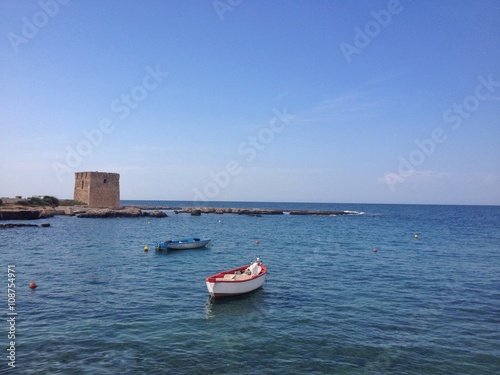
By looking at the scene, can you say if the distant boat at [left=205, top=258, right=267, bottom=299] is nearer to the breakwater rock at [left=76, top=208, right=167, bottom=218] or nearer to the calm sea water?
the calm sea water

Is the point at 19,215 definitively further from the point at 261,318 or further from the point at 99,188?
the point at 261,318

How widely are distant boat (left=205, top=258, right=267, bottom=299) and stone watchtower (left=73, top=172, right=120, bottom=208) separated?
72009 millimetres

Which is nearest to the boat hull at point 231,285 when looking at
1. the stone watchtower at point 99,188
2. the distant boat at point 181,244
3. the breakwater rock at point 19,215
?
the distant boat at point 181,244

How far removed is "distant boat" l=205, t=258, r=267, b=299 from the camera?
17.7 metres

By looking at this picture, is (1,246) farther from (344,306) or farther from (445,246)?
(445,246)

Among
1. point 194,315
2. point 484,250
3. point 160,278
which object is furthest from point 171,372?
point 484,250

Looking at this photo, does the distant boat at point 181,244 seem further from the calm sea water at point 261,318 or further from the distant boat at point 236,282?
the distant boat at point 236,282

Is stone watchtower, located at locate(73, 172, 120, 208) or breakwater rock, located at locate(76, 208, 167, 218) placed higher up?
stone watchtower, located at locate(73, 172, 120, 208)

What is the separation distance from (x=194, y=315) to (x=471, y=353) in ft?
33.3

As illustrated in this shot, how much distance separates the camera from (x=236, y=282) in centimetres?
1814

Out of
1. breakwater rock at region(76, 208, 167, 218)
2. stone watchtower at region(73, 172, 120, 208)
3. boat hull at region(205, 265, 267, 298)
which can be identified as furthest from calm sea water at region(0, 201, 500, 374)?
stone watchtower at region(73, 172, 120, 208)

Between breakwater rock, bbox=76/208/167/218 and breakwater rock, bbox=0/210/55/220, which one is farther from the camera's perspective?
breakwater rock, bbox=76/208/167/218

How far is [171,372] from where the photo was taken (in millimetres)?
10352

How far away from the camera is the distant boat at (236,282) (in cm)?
1766
